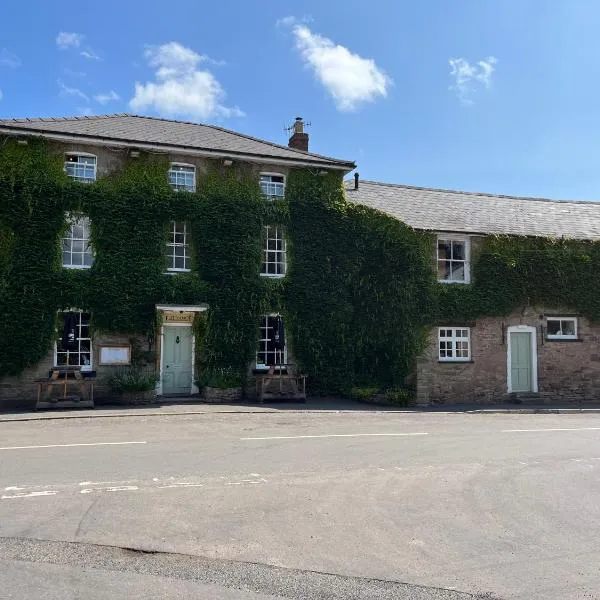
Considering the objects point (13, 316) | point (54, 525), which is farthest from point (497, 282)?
point (54, 525)

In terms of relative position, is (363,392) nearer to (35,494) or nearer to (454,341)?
(454,341)

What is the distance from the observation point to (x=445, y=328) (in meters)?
21.2

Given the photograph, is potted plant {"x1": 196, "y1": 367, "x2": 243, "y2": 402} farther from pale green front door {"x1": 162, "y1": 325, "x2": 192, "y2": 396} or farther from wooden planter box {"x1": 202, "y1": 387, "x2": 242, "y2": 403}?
pale green front door {"x1": 162, "y1": 325, "x2": 192, "y2": 396}

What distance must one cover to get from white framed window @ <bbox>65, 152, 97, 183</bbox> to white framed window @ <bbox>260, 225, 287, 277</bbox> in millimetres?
5954

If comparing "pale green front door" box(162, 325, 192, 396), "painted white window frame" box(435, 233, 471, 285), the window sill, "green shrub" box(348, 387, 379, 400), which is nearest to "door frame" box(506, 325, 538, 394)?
the window sill

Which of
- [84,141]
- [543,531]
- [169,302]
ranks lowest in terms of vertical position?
[543,531]

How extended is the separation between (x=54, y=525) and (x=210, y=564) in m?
1.88

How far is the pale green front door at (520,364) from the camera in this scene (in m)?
21.7

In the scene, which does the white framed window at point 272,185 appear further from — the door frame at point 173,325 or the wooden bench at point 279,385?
the wooden bench at point 279,385

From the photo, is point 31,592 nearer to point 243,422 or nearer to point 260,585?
point 260,585

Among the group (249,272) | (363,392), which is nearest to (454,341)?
(363,392)

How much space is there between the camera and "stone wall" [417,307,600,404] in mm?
20734

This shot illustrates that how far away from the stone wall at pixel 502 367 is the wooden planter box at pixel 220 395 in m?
5.98

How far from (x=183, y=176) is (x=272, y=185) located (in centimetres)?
309
